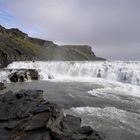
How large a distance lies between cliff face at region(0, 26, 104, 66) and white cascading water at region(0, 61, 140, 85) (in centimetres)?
2048

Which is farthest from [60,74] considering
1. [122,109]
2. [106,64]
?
[122,109]

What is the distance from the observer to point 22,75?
165ft

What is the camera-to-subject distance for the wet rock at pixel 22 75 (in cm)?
4959

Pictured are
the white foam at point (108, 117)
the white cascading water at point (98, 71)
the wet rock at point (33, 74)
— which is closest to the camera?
the white foam at point (108, 117)

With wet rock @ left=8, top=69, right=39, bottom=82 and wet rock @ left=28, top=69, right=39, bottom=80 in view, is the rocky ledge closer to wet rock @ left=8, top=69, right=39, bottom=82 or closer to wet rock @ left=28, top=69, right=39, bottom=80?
wet rock @ left=8, top=69, right=39, bottom=82

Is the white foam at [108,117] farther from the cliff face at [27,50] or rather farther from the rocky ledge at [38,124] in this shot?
the cliff face at [27,50]

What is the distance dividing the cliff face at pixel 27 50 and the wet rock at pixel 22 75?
2780 cm

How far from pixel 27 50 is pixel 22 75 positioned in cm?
6791

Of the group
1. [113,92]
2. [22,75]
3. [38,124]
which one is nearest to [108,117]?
[38,124]

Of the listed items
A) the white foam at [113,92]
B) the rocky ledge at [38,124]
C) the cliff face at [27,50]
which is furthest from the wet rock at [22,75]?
the rocky ledge at [38,124]

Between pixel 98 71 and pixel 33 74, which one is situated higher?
pixel 98 71

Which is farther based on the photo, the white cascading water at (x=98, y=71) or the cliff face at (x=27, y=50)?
the cliff face at (x=27, y=50)

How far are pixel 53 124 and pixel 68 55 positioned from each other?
14133 centimetres

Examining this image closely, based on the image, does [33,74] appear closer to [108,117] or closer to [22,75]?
[22,75]
